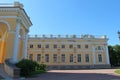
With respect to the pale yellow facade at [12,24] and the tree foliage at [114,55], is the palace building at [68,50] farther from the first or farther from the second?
the pale yellow facade at [12,24]

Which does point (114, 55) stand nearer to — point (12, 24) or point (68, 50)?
point (68, 50)

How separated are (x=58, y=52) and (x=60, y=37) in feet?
14.4

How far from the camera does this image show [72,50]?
1901 inches

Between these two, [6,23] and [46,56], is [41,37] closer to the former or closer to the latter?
[46,56]

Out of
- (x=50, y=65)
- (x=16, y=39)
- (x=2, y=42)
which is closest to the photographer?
(x=16, y=39)

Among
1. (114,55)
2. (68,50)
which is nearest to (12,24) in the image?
(68,50)

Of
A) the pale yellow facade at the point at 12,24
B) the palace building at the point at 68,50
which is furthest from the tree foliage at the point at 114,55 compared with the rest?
the pale yellow facade at the point at 12,24

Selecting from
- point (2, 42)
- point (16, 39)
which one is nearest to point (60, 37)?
point (2, 42)

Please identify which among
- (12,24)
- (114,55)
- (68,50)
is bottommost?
(114,55)

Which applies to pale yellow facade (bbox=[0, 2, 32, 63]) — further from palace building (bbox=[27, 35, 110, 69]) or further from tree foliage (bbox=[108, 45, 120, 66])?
tree foliage (bbox=[108, 45, 120, 66])

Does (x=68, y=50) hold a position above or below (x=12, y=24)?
below

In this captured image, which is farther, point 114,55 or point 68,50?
point 114,55

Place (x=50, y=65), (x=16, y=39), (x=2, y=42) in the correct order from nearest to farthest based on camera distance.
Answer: (x=16, y=39) < (x=2, y=42) < (x=50, y=65)

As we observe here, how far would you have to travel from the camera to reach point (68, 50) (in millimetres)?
48312
